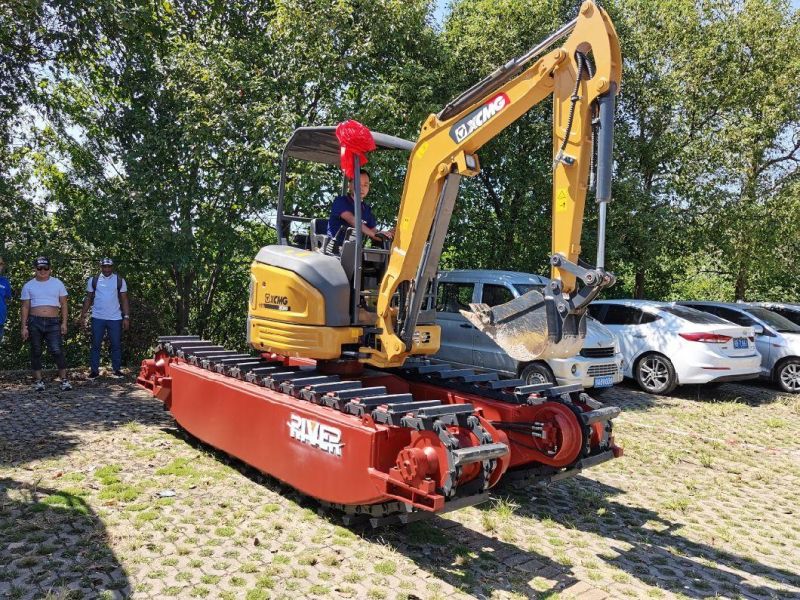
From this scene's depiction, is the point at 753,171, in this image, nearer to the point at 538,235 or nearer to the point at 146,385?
the point at 538,235

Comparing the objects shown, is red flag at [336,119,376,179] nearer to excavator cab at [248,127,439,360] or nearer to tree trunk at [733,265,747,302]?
excavator cab at [248,127,439,360]

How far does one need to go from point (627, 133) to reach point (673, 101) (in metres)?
1.64

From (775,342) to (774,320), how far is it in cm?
75

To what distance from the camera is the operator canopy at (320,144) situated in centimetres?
613

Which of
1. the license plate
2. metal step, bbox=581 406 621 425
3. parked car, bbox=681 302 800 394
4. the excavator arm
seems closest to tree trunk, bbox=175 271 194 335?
the license plate

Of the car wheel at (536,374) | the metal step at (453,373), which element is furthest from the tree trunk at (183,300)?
the metal step at (453,373)

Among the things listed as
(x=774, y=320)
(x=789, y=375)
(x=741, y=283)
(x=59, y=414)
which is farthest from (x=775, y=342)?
(x=59, y=414)

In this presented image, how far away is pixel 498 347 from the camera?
10.6 metres

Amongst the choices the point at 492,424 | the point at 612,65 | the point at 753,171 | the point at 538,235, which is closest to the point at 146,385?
the point at 492,424

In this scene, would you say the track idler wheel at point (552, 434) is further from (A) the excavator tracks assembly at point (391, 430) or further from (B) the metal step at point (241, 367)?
(B) the metal step at point (241, 367)

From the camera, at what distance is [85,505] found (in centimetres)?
513

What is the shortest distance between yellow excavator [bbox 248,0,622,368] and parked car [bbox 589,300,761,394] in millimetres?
6661

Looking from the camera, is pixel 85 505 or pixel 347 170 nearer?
pixel 85 505

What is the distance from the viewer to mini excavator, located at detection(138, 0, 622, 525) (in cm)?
446
